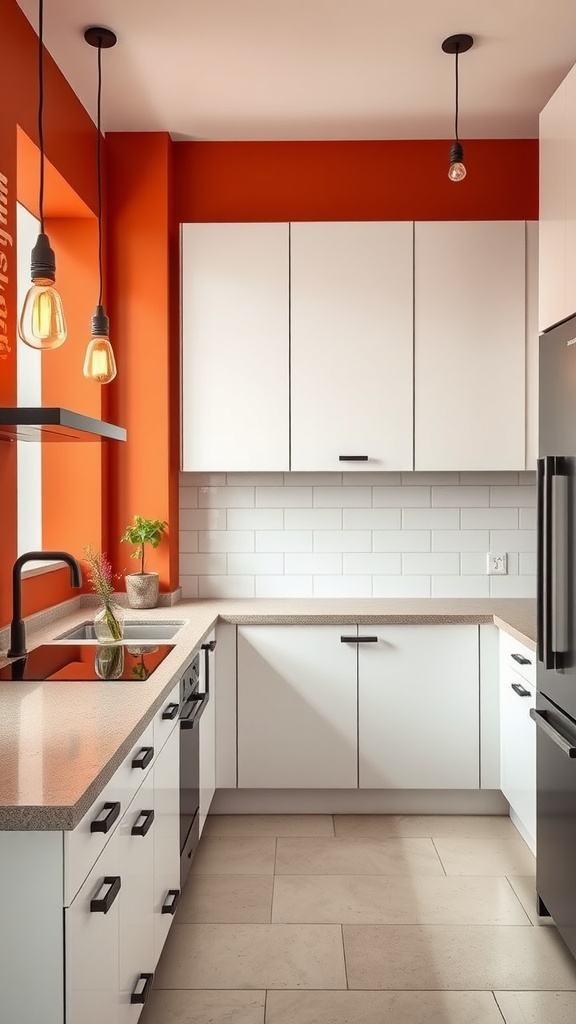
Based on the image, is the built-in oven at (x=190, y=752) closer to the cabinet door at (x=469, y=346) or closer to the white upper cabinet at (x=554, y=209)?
the cabinet door at (x=469, y=346)

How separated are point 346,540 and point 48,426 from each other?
80.5 inches

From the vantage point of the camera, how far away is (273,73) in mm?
3223

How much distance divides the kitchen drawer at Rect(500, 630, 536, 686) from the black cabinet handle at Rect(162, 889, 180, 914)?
1.37m

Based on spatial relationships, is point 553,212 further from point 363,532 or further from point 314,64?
point 363,532

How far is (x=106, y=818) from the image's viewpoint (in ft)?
5.31

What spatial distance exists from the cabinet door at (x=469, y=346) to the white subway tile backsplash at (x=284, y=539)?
70 cm

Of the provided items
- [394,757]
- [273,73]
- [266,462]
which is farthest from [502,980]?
[273,73]

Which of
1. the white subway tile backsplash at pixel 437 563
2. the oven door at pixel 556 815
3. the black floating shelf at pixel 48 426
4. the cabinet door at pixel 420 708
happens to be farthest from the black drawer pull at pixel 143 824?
the white subway tile backsplash at pixel 437 563

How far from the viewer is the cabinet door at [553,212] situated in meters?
2.61

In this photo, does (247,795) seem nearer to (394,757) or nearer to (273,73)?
(394,757)

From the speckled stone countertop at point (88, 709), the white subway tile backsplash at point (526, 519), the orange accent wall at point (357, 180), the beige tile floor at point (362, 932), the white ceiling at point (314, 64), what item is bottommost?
the beige tile floor at point (362, 932)

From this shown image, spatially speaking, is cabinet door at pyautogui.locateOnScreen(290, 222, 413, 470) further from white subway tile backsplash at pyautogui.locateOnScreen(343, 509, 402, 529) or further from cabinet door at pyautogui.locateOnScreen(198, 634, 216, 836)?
cabinet door at pyautogui.locateOnScreen(198, 634, 216, 836)

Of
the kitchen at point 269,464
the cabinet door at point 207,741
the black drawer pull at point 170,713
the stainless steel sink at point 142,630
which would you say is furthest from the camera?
the kitchen at point 269,464

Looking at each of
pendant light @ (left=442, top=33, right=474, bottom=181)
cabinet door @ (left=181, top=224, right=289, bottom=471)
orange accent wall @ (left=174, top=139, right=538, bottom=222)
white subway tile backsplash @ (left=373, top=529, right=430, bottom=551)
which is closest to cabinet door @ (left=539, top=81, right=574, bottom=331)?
pendant light @ (left=442, top=33, right=474, bottom=181)
